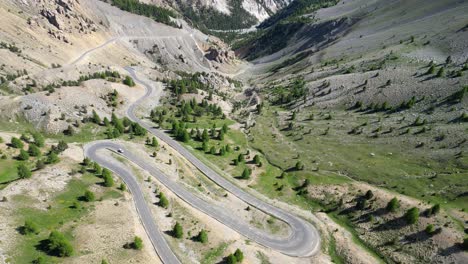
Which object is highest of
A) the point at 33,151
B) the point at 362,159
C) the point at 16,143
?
the point at 16,143

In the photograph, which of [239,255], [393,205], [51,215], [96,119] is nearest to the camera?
[239,255]

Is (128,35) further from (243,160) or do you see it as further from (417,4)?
(417,4)

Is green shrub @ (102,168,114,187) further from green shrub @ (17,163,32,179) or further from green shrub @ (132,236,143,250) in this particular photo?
green shrub @ (132,236,143,250)

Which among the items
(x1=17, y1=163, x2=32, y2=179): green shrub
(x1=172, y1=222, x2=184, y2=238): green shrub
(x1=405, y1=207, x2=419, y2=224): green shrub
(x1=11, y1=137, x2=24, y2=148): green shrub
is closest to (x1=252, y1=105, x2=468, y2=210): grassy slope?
(x1=405, y1=207, x2=419, y2=224): green shrub

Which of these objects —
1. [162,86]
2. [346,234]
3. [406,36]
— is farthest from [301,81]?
[346,234]

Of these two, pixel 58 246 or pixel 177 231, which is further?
pixel 177 231

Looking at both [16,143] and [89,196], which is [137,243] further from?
[16,143]

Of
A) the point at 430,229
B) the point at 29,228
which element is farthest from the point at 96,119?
the point at 430,229

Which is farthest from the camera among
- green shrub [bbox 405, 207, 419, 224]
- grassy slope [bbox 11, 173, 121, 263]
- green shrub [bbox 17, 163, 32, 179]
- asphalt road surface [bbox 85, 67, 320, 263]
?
green shrub [bbox 405, 207, 419, 224]

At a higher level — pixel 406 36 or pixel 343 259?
pixel 406 36
